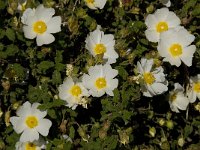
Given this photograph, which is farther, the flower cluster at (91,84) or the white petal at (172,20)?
the white petal at (172,20)

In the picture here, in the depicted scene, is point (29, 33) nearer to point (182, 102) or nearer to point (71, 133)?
point (71, 133)

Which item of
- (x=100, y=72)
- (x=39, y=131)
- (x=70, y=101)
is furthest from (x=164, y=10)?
(x=39, y=131)

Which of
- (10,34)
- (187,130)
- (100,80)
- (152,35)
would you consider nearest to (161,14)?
(152,35)

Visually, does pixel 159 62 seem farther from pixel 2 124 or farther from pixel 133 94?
pixel 2 124

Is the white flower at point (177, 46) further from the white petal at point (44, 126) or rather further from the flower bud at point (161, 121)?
the white petal at point (44, 126)

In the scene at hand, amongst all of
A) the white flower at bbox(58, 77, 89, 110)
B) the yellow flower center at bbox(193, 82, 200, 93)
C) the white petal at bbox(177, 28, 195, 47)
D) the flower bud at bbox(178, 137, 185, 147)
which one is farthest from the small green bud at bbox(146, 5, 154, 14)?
the flower bud at bbox(178, 137, 185, 147)

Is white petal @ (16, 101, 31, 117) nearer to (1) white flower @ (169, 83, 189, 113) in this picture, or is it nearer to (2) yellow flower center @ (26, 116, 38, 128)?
(2) yellow flower center @ (26, 116, 38, 128)

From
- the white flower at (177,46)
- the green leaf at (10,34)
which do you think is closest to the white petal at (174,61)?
the white flower at (177,46)
